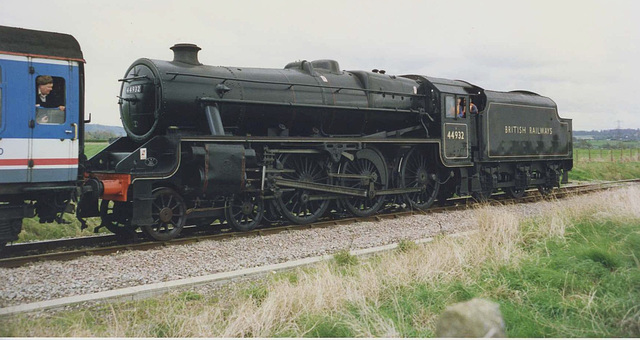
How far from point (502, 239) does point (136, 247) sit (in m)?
5.80

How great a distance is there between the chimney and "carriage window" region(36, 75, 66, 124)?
2551 millimetres

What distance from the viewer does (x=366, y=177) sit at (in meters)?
12.4

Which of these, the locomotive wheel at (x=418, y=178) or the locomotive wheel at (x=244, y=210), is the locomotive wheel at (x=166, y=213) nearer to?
the locomotive wheel at (x=244, y=210)

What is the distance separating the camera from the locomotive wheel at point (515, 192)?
55.2 ft

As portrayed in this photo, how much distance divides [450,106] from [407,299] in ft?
30.7

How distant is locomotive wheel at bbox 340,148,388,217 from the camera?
12.5m

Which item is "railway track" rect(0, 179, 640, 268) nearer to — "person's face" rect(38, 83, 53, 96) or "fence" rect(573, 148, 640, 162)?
"person's face" rect(38, 83, 53, 96)

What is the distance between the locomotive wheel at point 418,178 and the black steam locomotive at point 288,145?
0.12 feet

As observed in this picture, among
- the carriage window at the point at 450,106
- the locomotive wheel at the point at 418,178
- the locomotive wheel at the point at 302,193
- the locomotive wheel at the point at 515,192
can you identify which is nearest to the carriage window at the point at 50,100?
the locomotive wheel at the point at 302,193

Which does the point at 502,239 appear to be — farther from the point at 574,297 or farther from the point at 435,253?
the point at 574,297

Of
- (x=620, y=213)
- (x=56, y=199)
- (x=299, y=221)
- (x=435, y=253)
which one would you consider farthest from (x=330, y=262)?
(x=620, y=213)

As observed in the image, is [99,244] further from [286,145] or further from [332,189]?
[332,189]

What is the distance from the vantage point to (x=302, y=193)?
11445 mm

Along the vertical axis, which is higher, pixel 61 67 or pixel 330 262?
pixel 61 67
